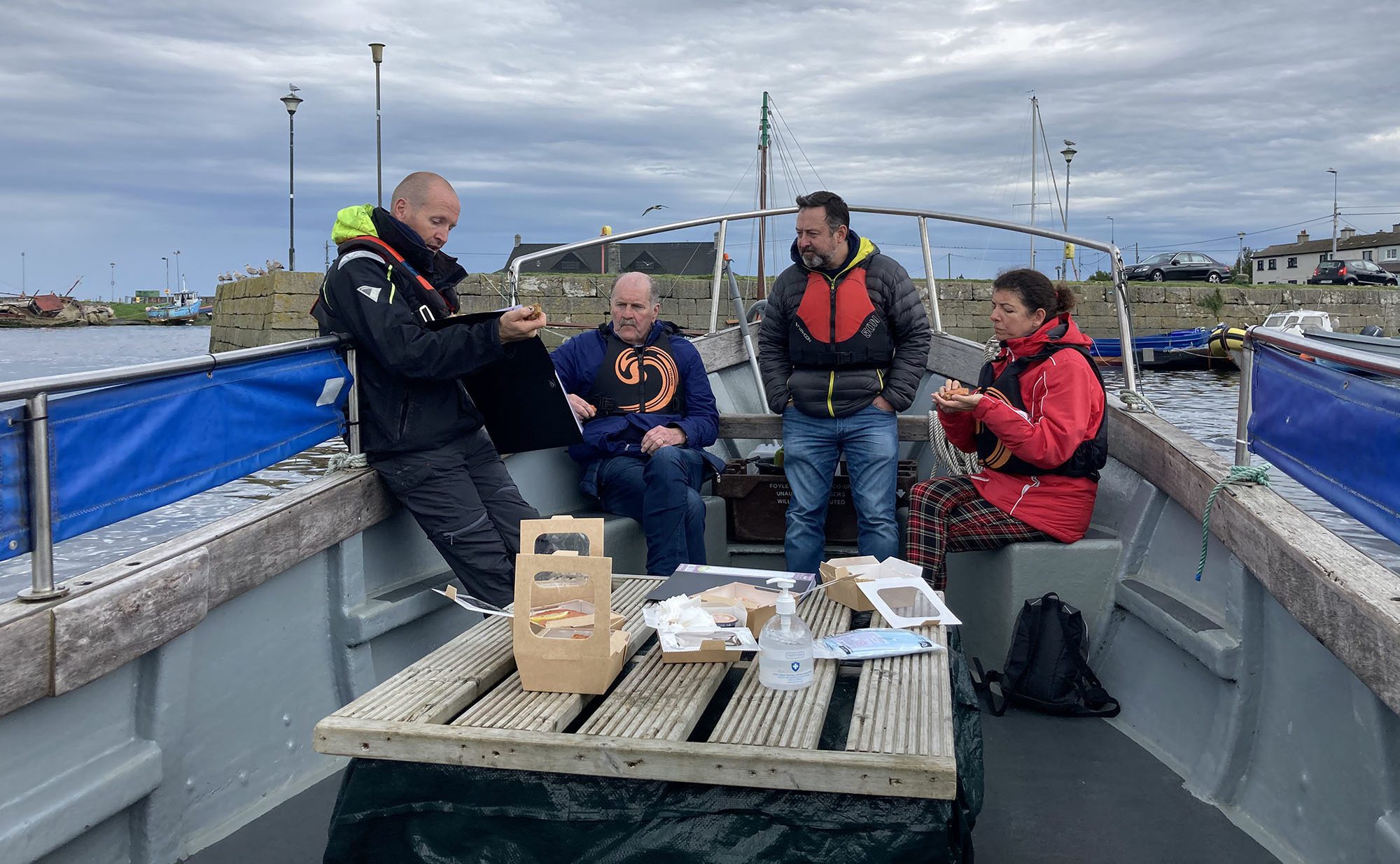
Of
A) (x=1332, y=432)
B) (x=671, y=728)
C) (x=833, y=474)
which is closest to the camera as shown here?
(x=671, y=728)

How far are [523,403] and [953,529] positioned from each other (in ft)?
5.34

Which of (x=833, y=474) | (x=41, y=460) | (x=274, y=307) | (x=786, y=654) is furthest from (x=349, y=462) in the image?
(x=274, y=307)

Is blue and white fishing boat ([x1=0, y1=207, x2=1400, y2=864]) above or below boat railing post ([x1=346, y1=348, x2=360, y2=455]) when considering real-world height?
below

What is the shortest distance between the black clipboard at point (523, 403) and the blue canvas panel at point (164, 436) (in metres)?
0.50

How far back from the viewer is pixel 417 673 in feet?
7.38

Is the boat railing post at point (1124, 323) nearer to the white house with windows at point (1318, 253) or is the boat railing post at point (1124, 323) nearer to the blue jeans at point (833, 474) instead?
the blue jeans at point (833, 474)

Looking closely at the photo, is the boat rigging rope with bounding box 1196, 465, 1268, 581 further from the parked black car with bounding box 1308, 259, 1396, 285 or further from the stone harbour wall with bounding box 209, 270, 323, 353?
the parked black car with bounding box 1308, 259, 1396, 285

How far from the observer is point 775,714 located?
1.99m

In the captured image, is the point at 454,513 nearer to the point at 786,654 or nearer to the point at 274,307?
the point at 786,654

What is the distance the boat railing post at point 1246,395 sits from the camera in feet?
10.6

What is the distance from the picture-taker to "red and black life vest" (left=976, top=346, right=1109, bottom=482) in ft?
12.0

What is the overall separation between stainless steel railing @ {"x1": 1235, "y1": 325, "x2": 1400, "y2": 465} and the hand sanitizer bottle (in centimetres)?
143

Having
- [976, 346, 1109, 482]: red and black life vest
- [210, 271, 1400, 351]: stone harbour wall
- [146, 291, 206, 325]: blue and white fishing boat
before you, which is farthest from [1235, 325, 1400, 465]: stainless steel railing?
[146, 291, 206, 325]: blue and white fishing boat

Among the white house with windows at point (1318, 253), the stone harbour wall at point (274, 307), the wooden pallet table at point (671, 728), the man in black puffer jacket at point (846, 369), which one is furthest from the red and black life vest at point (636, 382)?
the white house with windows at point (1318, 253)
